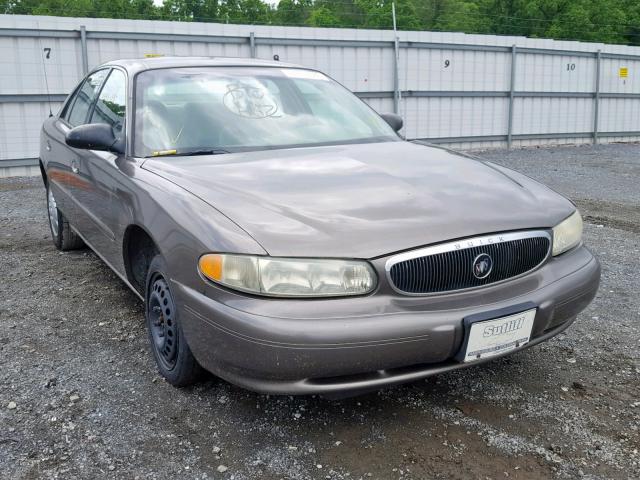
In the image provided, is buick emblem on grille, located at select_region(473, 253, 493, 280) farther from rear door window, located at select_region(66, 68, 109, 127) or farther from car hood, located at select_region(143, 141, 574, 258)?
rear door window, located at select_region(66, 68, 109, 127)

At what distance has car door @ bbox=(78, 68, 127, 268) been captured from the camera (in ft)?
10.9

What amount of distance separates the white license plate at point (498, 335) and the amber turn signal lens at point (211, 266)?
36.6 inches

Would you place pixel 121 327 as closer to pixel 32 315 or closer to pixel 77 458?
pixel 32 315

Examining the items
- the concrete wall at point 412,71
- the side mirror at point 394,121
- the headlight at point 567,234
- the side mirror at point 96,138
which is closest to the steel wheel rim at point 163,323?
the side mirror at point 96,138

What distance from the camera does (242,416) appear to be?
2.68m

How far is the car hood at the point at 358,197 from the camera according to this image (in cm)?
230

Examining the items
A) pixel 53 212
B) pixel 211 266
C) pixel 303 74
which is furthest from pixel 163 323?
pixel 53 212

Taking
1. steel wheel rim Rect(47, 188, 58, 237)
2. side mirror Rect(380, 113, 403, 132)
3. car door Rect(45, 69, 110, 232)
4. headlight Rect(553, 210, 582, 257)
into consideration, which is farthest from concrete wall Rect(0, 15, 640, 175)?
headlight Rect(553, 210, 582, 257)

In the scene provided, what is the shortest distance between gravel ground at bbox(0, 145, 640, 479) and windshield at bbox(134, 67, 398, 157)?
116cm

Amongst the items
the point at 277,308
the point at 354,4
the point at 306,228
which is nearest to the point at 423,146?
the point at 306,228

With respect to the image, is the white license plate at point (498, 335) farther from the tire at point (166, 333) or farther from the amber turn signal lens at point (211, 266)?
the tire at point (166, 333)

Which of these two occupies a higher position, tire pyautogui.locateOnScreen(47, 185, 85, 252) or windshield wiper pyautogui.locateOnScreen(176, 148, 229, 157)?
windshield wiper pyautogui.locateOnScreen(176, 148, 229, 157)

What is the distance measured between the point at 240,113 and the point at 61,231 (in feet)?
8.38

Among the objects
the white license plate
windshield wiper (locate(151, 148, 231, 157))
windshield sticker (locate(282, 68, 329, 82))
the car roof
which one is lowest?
the white license plate
